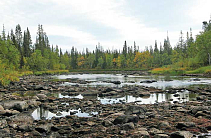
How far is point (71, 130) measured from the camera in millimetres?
8109

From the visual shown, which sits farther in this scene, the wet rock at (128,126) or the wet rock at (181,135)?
the wet rock at (128,126)

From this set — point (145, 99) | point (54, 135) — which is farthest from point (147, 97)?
point (54, 135)

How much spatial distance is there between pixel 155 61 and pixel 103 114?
11441 centimetres

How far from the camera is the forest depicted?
57281 mm

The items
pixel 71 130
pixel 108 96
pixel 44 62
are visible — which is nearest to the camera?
pixel 71 130

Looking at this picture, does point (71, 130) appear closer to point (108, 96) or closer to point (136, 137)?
point (136, 137)

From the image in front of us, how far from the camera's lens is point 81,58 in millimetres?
144250

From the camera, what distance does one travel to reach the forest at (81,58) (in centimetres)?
5728

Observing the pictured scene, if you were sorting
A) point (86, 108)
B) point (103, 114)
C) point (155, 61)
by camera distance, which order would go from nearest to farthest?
1. point (103, 114)
2. point (86, 108)
3. point (155, 61)

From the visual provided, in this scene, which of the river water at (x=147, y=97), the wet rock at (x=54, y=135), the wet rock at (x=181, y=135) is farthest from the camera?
the river water at (x=147, y=97)

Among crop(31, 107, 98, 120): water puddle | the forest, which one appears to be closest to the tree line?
the forest

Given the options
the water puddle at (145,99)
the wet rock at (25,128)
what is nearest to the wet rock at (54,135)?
the wet rock at (25,128)

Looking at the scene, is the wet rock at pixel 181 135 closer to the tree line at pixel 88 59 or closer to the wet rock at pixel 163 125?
the wet rock at pixel 163 125

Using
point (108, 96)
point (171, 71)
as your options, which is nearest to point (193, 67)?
point (171, 71)
